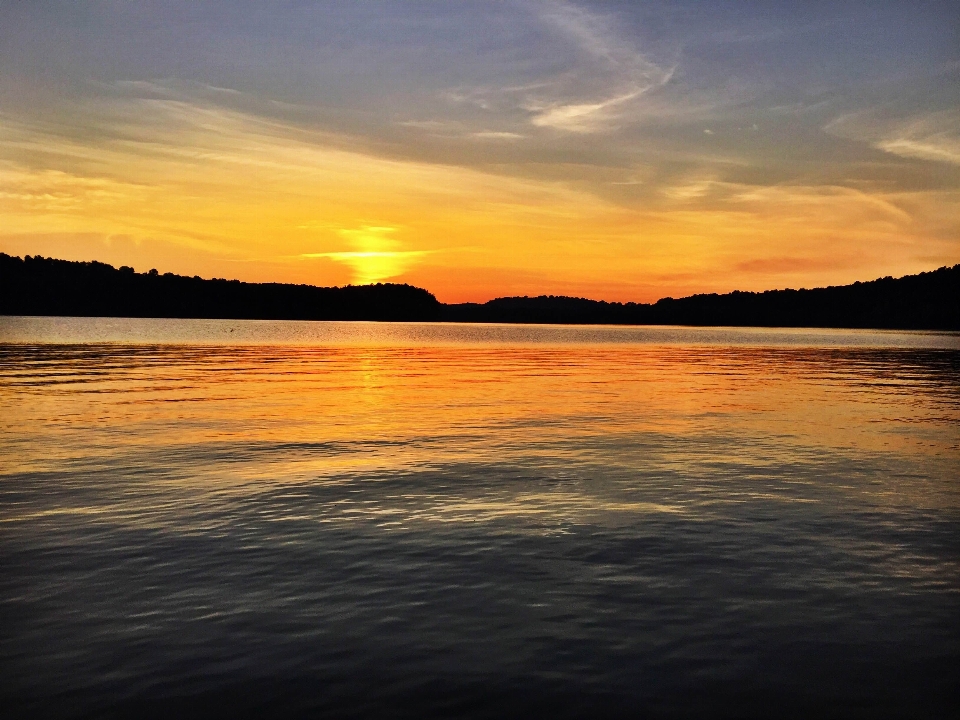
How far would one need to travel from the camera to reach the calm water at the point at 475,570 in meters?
8.62

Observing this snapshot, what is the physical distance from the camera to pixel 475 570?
494 inches

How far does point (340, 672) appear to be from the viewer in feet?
29.1

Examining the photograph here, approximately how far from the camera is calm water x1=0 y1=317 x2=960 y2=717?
8625 millimetres

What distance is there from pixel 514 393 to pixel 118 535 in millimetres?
31768

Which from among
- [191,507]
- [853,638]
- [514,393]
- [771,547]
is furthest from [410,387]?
[853,638]

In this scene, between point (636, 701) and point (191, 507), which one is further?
point (191, 507)

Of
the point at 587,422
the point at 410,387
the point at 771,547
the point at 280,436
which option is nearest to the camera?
the point at 771,547

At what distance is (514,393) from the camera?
44.8 m

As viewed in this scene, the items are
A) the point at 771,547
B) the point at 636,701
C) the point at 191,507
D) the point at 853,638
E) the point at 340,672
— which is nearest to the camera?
the point at 636,701

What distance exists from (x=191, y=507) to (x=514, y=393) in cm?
2938

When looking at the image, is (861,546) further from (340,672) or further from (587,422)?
(587,422)

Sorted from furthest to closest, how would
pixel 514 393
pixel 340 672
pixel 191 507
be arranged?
1. pixel 514 393
2. pixel 191 507
3. pixel 340 672

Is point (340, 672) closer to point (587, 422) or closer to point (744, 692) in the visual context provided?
point (744, 692)

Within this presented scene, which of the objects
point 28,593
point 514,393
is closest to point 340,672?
point 28,593
